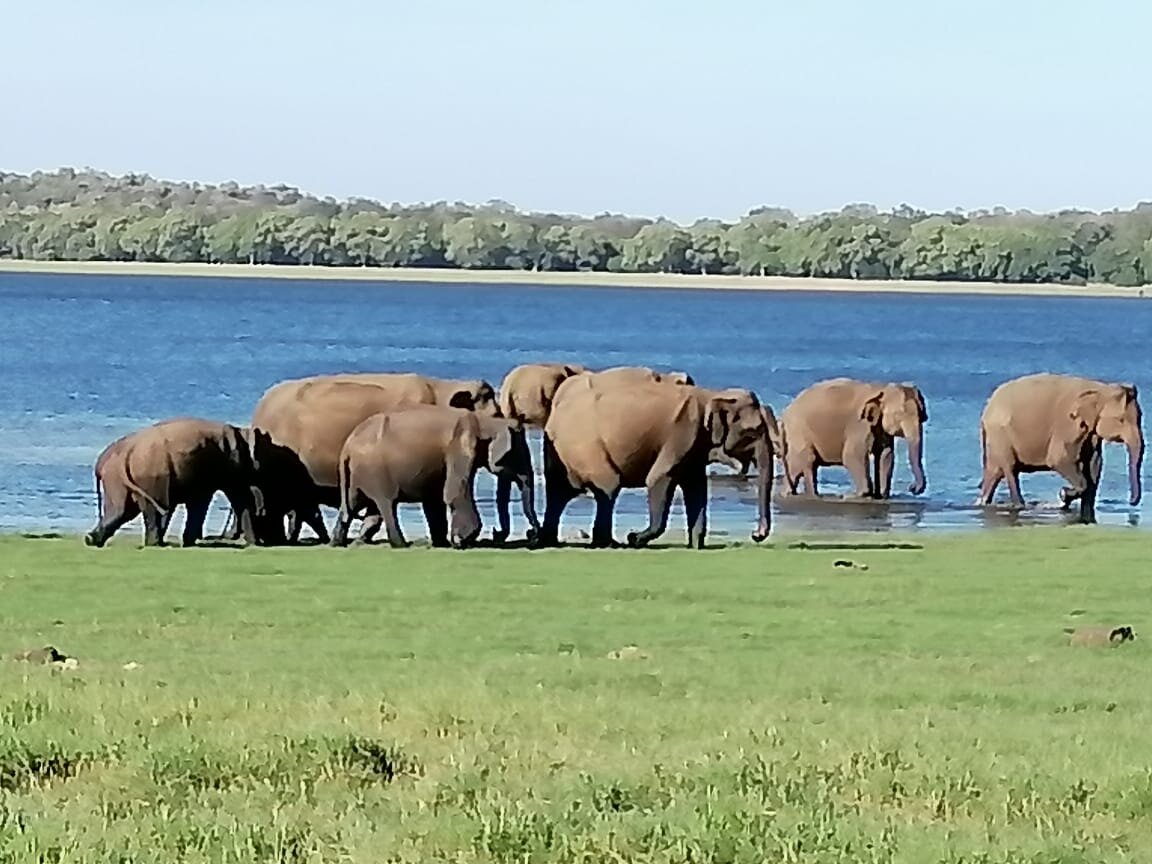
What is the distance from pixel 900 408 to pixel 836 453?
116 cm

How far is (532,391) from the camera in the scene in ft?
124

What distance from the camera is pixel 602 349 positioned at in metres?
91.9

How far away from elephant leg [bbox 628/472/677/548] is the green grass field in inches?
238

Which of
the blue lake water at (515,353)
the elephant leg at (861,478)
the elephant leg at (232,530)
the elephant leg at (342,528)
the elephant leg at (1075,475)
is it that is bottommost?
the blue lake water at (515,353)

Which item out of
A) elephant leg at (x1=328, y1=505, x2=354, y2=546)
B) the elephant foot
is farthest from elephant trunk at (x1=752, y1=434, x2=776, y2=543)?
elephant leg at (x1=328, y1=505, x2=354, y2=546)

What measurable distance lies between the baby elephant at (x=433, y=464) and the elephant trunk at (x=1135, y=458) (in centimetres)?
1263

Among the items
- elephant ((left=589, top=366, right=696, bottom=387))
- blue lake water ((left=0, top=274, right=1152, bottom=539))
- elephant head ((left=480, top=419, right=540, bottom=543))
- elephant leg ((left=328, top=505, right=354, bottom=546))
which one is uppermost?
elephant ((left=589, top=366, right=696, bottom=387))

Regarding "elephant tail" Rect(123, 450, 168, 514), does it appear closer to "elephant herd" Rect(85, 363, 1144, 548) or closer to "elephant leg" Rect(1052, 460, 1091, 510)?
"elephant herd" Rect(85, 363, 1144, 548)

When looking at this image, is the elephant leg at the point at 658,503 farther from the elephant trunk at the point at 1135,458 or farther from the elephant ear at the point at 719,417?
the elephant trunk at the point at 1135,458

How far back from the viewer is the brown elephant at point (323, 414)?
25.1 meters

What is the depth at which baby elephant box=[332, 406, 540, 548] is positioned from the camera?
23.0 meters

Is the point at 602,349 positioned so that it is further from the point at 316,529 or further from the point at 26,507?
the point at 316,529

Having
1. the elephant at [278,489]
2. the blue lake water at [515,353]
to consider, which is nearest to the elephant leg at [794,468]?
the blue lake water at [515,353]

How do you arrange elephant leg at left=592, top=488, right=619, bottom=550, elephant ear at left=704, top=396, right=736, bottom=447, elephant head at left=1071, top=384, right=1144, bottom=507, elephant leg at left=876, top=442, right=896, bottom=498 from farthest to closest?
elephant leg at left=876, top=442, right=896, bottom=498 < elephant head at left=1071, top=384, right=1144, bottom=507 < elephant ear at left=704, top=396, right=736, bottom=447 < elephant leg at left=592, top=488, right=619, bottom=550
